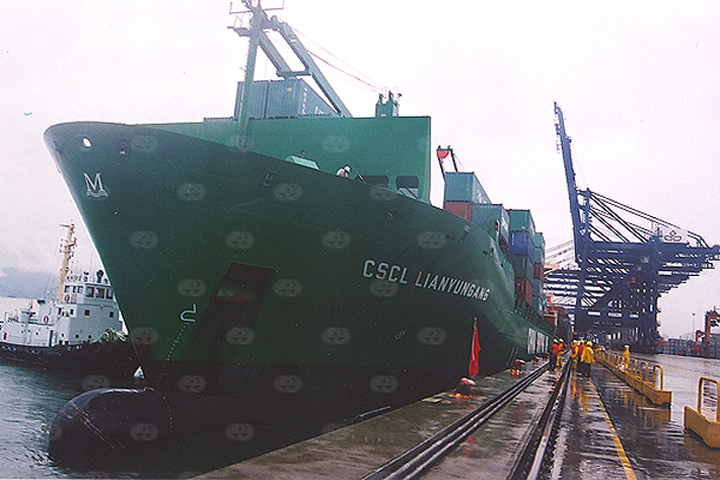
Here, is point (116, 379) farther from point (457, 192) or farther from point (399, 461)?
point (399, 461)

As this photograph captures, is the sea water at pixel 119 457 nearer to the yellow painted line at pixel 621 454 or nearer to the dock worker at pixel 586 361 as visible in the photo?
the yellow painted line at pixel 621 454

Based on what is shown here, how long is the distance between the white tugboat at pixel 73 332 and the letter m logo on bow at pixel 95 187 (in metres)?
21.1

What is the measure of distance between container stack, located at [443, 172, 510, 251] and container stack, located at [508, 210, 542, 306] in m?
7.76

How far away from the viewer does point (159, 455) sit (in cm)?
886

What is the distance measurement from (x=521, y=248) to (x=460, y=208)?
1148cm

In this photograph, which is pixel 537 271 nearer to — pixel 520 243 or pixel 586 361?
pixel 520 243

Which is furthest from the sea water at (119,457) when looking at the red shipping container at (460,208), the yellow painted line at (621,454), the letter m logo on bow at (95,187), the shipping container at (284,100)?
the red shipping container at (460,208)

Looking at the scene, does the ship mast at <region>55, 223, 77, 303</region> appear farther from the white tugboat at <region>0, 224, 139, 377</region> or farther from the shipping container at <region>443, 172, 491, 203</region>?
the shipping container at <region>443, 172, 491, 203</region>

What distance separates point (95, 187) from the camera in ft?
30.0

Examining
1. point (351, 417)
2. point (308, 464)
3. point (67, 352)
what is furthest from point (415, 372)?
point (67, 352)

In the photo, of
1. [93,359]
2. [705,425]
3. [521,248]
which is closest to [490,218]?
[521,248]

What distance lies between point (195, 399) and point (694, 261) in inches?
2526

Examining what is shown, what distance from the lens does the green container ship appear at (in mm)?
9070

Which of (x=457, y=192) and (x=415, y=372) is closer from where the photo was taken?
(x=415, y=372)
